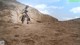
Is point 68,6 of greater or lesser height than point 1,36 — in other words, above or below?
above

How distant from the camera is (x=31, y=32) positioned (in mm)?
4789

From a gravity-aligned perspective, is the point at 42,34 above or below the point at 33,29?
below

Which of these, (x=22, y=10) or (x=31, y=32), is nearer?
(x=31, y=32)

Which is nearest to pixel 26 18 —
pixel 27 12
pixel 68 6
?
pixel 27 12

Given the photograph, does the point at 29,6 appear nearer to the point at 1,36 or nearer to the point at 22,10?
the point at 22,10

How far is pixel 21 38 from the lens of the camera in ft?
15.4

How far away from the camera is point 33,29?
4.87 meters

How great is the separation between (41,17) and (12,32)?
0.87 m

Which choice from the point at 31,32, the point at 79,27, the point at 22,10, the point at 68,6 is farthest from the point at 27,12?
the point at 79,27

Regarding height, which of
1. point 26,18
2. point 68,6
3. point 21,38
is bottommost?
point 21,38

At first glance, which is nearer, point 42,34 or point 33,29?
point 42,34

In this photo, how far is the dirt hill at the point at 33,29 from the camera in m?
4.64

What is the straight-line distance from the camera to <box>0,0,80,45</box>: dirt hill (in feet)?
15.2

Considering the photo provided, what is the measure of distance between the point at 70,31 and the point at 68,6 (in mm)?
647
